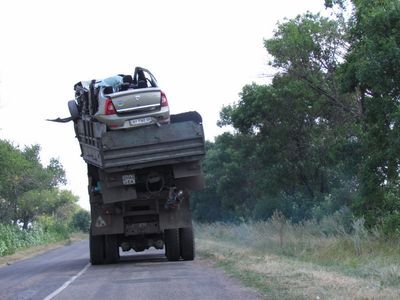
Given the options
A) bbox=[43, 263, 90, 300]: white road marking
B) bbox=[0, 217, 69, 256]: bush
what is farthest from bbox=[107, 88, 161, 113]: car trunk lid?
bbox=[0, 217, 69, 256]: bush

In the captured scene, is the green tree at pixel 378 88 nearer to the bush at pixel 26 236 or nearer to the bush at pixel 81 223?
the bush at pixel 26 236

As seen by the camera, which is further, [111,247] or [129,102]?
[111,247]

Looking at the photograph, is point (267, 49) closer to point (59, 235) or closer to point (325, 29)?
point (325, 29)

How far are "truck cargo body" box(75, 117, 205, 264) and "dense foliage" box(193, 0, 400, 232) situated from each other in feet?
15.9

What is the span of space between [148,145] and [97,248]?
4.99 meters

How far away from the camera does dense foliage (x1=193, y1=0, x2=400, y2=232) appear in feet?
57.5

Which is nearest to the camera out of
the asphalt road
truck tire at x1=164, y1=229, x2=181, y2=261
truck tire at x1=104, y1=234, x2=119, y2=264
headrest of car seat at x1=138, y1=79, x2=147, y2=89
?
the asphalt road

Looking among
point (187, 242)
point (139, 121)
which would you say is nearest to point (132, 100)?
point (139, 121)

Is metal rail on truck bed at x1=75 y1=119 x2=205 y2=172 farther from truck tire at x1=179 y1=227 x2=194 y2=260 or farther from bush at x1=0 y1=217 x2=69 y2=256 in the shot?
bush at x1=0 y1=217 x2=69 y2=256

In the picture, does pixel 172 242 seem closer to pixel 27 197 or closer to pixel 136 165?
pixel 136 165

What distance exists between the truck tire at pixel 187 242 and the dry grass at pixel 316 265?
33.6 inches

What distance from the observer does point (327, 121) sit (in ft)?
97.2

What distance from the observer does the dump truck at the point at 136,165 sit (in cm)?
1664

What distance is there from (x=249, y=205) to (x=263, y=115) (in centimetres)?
1473
